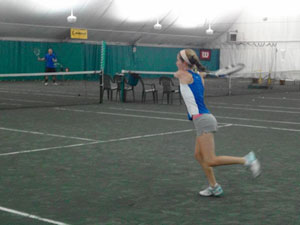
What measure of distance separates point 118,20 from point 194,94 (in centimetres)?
2974

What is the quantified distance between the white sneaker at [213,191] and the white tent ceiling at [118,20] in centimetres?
2500

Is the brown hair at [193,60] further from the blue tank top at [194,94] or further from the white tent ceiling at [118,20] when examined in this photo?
the white tent ceiling at [118,20]

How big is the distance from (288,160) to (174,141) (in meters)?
2.42

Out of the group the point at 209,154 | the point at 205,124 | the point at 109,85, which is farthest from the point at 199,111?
the point at 109,85

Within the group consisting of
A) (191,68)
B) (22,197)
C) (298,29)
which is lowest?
(22,197)

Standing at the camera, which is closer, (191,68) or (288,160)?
(191,68)

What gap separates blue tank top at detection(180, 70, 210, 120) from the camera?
5.80 metres

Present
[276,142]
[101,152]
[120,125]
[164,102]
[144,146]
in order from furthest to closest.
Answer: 1. [164,102]
2. [120,125]
3. [276,142]
4. [144,146]
5. [101,152]

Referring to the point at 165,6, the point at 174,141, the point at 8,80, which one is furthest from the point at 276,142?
the point at 165,6

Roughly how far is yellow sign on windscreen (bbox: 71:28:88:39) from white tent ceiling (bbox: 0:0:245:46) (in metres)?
0.26

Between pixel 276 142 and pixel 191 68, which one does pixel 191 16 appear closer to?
pixel 276 142

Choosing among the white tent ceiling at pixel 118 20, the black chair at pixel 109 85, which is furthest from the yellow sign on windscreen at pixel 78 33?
the black chair at pixel 109 85

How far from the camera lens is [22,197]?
584cm

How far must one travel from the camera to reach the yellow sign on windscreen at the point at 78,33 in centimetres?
3375
